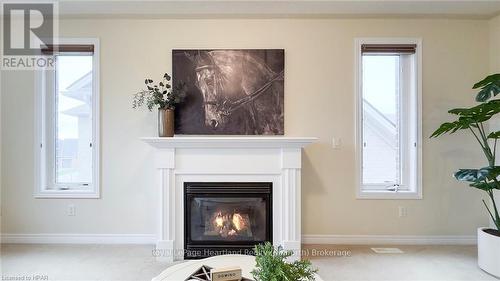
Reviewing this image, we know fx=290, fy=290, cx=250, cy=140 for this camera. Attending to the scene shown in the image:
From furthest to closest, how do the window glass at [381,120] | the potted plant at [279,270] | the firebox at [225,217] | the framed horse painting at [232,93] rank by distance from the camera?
the window glass at [381,120] → the framed horse painting at [232,93] → the firebox at [225,217] → the potted plant at [279,270]

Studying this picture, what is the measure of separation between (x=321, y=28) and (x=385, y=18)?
2.43 ft

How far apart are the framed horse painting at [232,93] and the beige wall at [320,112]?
141 mm

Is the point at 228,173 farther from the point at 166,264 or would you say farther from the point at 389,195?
the point at 389,195

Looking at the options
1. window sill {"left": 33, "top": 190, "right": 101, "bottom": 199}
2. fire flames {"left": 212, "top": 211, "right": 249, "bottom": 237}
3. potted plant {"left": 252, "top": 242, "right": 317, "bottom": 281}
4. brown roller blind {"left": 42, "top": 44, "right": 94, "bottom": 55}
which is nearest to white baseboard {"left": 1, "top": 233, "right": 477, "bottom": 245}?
window sill {"left": 33, "top": 190, "right": 101, "bottom": 199}

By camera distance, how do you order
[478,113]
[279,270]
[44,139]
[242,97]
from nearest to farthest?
[279,270] < [478,113] < [242,97] < [44,139]

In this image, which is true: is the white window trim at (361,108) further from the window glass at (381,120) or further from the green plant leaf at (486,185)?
the green plant leaf at (486,185)

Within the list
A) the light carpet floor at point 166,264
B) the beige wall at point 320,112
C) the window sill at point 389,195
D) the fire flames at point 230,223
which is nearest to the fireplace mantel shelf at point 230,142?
the beige wall at point 320,112

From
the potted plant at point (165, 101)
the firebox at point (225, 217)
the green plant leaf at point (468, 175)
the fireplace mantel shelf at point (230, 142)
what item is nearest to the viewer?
the green plant leaf at point (468, 175)

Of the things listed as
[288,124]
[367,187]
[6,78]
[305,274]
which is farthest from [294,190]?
[6,78]

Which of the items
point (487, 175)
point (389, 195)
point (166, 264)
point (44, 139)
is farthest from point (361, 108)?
point (44, 139)

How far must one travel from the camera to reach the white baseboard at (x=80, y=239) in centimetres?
332

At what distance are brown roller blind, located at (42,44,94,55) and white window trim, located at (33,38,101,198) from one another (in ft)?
0.14

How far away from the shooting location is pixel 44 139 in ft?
11.1

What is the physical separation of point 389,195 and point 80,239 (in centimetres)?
358
